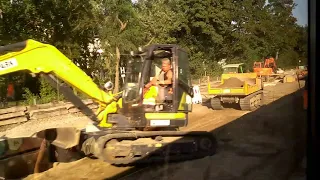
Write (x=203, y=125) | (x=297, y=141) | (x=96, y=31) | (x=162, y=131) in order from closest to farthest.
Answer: (x=297, y=141) < (x=96, y=31) < (x=203, y=125) < (x=162, y=131)

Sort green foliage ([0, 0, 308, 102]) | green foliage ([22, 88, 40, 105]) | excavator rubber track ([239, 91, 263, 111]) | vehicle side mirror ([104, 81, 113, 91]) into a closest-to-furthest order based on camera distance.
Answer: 1. green foliage ([0, 0, 308, 102])
2. green foliage ([22, 88, 40, 105])
3. excavator rubber track ([239, 91, 263, 111])
4. vehicle side mirror ([104, 81, 113, 91])

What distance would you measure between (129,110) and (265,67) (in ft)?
3.41

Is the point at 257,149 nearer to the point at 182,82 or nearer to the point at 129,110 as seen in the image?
the point at 182,82

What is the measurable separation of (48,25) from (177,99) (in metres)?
0.93

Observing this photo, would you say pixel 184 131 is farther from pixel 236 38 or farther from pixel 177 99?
pixel 236 38

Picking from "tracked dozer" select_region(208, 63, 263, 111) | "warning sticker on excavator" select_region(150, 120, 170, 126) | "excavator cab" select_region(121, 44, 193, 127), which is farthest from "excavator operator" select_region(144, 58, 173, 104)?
"tracked dozer" select_region(208, 63, 263, 111)

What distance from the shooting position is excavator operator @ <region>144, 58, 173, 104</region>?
222 cm

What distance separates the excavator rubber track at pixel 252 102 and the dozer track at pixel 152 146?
1.00 feet

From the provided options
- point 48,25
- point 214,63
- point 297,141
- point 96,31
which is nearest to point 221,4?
point 214,63

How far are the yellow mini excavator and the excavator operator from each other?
3cm

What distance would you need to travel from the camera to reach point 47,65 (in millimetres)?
2518

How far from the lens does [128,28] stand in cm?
Result: 207

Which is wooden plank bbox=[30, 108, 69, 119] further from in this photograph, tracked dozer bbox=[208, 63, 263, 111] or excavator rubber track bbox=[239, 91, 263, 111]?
excavator rubber track bbox=[239, 91, 263, 111]

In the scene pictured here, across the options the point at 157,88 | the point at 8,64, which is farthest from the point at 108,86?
the point at 8,64
